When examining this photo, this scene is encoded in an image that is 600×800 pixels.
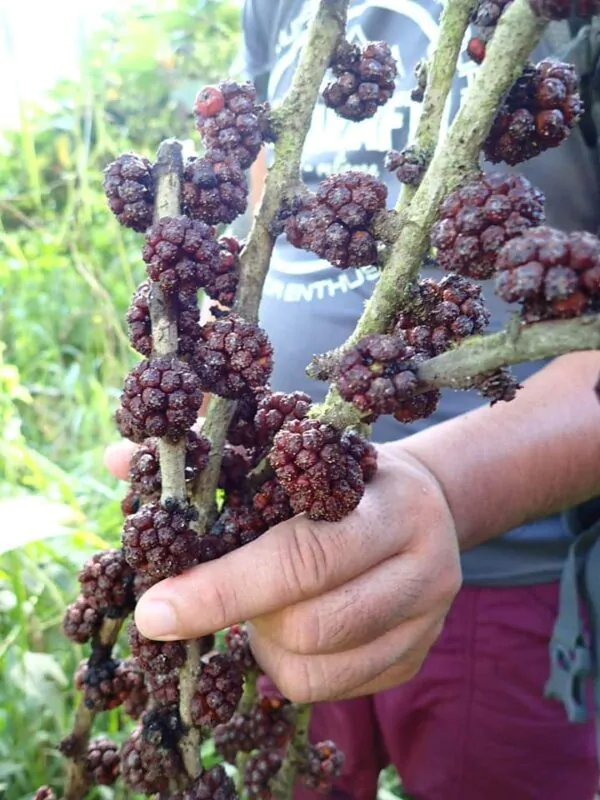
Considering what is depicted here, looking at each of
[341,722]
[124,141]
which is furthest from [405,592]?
[124,141]

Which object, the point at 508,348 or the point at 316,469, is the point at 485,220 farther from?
the point at 316,469

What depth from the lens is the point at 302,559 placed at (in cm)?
68

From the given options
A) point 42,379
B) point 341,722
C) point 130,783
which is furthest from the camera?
point 42,379

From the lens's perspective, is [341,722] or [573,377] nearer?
[573,377]

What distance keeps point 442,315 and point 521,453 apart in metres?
0.53

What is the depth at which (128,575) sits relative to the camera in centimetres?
74

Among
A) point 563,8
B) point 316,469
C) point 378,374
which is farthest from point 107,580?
point 563,8

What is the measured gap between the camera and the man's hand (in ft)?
2.15

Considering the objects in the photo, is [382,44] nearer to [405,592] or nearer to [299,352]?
[405,592]

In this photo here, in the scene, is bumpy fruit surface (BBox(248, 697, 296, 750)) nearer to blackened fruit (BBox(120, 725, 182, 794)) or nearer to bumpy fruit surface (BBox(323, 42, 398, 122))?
blackened fruit (BBox(120, 725, 182, 794))

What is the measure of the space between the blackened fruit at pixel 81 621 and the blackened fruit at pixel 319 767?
374mm

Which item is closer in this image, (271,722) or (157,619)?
(157,619)

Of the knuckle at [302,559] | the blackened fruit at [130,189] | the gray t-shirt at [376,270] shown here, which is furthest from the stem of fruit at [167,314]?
the gray t-shirt at [376,270]

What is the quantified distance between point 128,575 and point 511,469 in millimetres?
517
